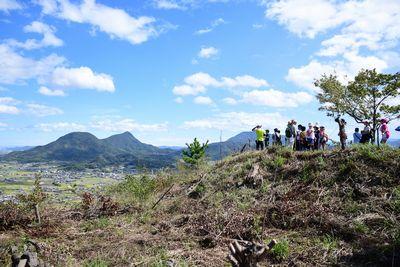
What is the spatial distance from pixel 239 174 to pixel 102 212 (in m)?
5.82

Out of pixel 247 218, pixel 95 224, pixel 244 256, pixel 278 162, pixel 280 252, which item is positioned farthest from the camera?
pixel 278 162

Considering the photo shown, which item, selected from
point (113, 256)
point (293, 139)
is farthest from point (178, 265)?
point (293, 139)

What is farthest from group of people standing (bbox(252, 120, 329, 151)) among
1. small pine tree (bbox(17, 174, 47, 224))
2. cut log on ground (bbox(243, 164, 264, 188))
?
small pine tree (bbox(17, 174, 47, 224))

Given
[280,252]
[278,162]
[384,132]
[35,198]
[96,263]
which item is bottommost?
[96,263]

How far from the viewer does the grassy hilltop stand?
8.82 meters

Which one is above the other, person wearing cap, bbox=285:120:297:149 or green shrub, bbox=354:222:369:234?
person wearing cap, bbox=285:120:297:149

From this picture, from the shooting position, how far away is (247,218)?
10.9 metres

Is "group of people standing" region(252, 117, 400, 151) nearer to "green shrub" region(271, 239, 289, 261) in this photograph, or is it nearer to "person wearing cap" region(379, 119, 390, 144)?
"person wearing cap" region(379, 119, 390, 144)

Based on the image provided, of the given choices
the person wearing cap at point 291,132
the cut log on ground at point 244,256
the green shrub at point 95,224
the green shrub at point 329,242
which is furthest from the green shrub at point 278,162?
the cut log on ground at point 244,256

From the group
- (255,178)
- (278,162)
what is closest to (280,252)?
(255,178)

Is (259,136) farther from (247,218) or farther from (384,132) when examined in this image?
(247,218)

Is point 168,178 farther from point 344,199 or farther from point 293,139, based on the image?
point 344,199

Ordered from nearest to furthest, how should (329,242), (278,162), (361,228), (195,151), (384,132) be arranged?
(329,242), (361,228), (278,162), (384,132), (195,151)

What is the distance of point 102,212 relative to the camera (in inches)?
542
